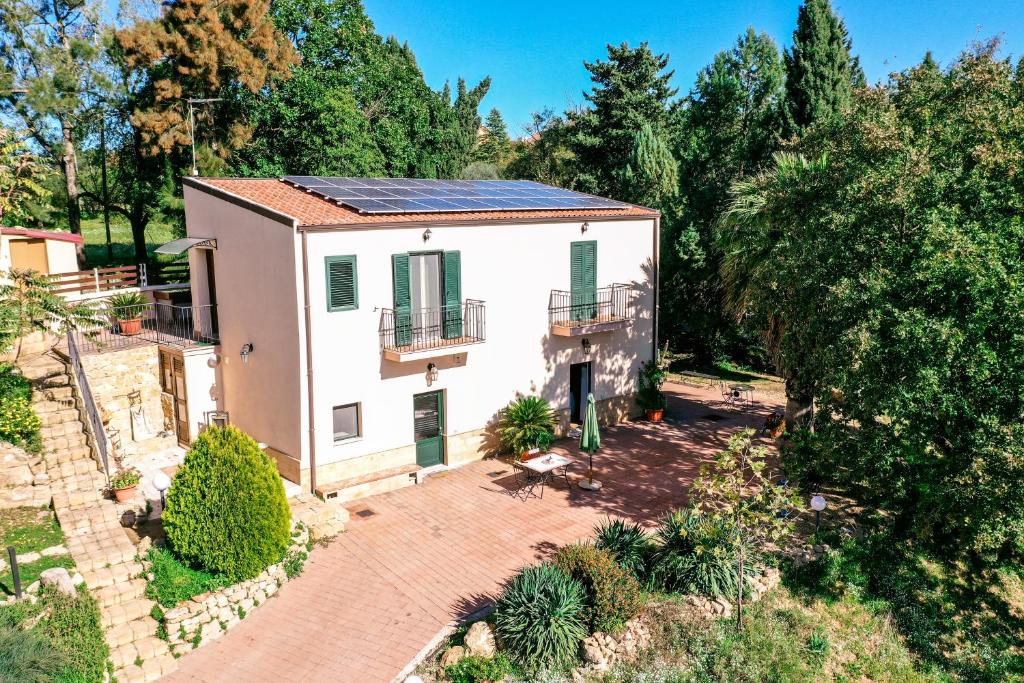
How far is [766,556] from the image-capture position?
13859 mm

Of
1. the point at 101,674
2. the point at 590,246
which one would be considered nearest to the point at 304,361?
the point at 101,674

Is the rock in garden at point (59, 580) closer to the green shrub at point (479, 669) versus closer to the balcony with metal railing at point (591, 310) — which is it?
the green shrub at point (479, 669)

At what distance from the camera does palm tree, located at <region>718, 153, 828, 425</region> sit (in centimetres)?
1605

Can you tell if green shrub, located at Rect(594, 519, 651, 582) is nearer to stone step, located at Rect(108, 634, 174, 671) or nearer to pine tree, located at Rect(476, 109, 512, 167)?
stone step, located at Rect(108, 634, 174, 671)

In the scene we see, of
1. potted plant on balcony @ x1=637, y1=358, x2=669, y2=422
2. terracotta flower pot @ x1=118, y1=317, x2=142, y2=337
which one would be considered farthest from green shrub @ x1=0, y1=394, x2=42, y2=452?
potted plant on balcony @ x1=637, y1=358, x2=669, y2=422

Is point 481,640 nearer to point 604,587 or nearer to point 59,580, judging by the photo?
point 604,587

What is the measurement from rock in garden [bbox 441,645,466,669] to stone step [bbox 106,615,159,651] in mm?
4394

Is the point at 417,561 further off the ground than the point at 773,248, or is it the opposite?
the point at 773,248

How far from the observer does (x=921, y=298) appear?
1256 cm

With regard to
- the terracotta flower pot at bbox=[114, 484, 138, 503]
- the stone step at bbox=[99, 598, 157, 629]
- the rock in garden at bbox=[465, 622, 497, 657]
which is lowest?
the rock in garden at bbox=[465, 622, 497, 657]

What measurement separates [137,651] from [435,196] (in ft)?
41.6

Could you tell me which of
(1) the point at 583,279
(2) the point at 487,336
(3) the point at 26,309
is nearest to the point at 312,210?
(2) the point at 487,336

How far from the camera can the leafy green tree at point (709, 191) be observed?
29547 millimetres

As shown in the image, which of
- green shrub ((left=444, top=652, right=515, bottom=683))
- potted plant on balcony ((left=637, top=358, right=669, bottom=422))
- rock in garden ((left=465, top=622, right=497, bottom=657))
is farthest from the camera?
potted plant on balcony ((left=637, top=358, right=669, bottom=422))
